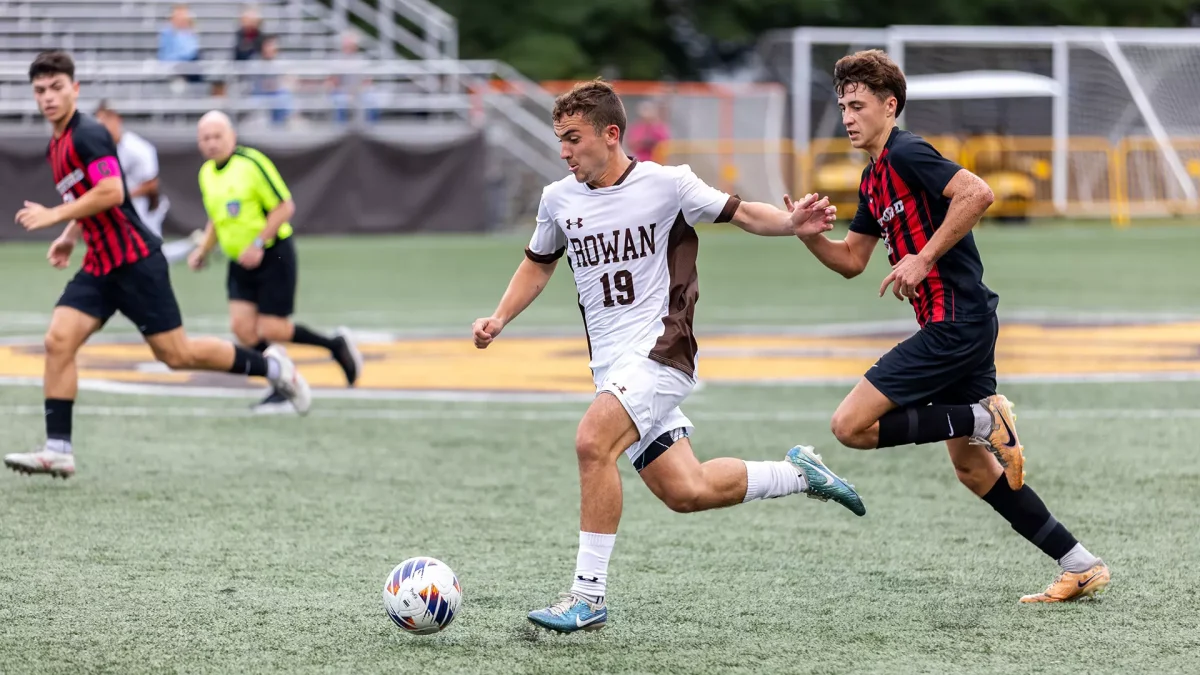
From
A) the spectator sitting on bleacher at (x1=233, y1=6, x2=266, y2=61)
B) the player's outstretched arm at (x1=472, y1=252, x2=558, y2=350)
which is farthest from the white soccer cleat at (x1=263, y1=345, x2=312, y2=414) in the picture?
the spectator sitting on bleacher at (x1=233, y1=6, x2=266, y2=61)

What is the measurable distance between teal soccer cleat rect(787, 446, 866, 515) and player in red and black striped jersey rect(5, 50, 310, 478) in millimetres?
3948

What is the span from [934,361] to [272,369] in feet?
17.1

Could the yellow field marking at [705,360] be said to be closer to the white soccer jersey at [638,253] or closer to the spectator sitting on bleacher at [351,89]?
the white soccer jersey at [638,253]

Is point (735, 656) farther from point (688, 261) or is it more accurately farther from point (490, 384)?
point (490, 384)

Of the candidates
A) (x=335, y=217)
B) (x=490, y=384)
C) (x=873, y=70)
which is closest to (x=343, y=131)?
(x=335, y=217)

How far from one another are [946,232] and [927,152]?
350mm

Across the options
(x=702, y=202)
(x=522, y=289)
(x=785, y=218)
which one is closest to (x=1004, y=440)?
(x=785, y=218)

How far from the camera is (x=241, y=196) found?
1109cm

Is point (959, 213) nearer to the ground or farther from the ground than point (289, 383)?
farther from the ground

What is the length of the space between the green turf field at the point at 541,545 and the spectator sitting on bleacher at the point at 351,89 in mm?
18168

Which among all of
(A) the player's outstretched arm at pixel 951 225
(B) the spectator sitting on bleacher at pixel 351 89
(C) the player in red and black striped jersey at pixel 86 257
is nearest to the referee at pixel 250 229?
(C) the player in red and black striped jersey at pixel 86 257

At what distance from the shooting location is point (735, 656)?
5.14 meters

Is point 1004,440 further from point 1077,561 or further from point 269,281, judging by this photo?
point 269,281

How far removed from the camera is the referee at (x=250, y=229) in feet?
36.3
